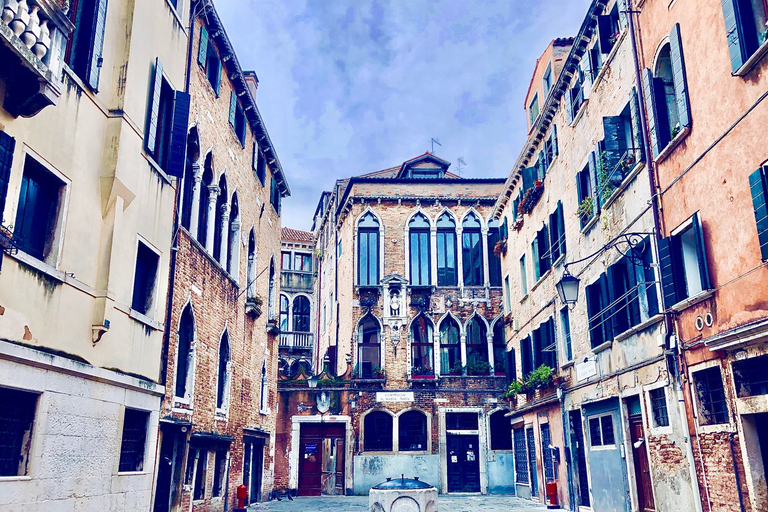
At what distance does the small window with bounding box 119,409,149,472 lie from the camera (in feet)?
34.0

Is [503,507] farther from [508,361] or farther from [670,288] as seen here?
[670,288]

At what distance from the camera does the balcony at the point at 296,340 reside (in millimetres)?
32781

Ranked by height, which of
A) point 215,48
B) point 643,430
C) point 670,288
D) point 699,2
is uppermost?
point 215,48

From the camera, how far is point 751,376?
339 inches

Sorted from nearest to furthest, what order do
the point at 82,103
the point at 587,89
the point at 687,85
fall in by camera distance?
the point at 82,103 < the point at 687,85 < the point at 587,89

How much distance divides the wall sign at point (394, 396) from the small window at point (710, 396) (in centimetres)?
1495

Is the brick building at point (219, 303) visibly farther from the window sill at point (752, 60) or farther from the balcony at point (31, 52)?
the window sill at point (752, 60)

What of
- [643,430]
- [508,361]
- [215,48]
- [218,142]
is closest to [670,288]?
[643,430]

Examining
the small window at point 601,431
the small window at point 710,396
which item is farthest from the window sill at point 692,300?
the small window at point 601,431

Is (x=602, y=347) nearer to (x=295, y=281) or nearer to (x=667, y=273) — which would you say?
(x=667, y=273)

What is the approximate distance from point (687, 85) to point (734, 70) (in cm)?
138

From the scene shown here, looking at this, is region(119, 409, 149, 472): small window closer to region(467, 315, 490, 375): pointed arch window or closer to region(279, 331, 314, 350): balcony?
region(467, 315, 490, 375): pointed arch window

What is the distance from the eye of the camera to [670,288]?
1049 centimetres

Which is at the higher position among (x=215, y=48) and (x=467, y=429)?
(x=215, y=48)
